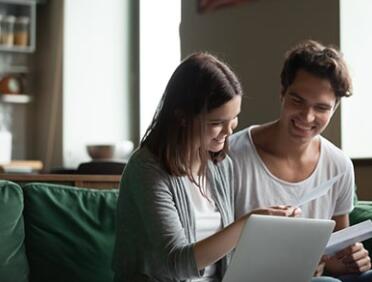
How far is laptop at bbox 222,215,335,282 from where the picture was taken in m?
1.53

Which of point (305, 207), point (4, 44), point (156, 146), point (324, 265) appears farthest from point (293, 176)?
point (4, 44)

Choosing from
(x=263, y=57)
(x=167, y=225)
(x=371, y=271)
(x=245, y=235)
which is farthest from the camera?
(x=263, y=57)

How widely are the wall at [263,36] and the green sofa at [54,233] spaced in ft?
4.81

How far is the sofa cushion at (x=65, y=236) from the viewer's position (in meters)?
2.11

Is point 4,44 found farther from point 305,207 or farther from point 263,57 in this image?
point 305,207

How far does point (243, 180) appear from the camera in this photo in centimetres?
208

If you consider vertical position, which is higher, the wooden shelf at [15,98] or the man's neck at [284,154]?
the wooden shelf at [15,98]

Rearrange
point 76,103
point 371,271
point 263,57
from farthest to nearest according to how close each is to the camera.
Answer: point 76,103 < point 263,57 < point 371,271

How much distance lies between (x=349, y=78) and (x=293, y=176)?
0.33 m

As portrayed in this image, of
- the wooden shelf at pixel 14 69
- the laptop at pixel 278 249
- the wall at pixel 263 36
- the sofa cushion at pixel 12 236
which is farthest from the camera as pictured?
the wooden shelf at pixel 14 69

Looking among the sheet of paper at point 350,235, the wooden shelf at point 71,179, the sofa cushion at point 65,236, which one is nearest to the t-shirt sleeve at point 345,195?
the sheet of paper at point 350,235

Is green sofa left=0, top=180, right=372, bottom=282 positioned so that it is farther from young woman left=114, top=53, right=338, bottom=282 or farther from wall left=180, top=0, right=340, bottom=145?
wall left=180, top=0, right=340, bottom=145

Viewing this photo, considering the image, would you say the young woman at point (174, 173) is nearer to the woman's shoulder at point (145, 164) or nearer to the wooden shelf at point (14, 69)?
the woman's shoulder at point (145, 164)

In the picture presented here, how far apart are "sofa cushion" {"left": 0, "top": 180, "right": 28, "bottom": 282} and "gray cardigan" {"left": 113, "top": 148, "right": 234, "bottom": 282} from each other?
36 centimetres
